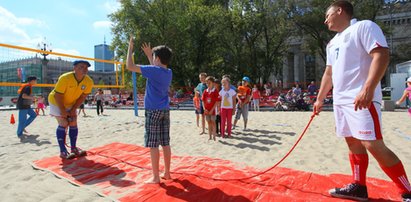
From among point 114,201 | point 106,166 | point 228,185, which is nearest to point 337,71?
point 228,185

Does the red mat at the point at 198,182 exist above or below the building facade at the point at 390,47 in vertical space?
below

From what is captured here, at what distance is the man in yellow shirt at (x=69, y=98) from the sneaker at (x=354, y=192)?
3934mm

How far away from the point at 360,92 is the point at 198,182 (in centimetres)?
199

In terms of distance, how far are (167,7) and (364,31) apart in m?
28.2

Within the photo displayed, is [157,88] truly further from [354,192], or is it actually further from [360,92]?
[354,192]

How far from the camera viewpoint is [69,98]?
4.36 metres

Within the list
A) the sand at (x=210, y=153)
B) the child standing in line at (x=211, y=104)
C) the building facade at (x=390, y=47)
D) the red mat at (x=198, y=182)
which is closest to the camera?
the red mat at (x=198, y=182)

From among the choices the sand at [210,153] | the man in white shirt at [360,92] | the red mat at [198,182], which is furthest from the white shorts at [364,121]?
the sand at [210,153]

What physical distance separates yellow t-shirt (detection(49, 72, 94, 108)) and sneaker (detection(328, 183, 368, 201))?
3.96m

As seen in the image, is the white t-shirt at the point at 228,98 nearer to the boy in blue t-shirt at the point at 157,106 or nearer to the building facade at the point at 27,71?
the boy in blue t-shirt at the point at 157,106

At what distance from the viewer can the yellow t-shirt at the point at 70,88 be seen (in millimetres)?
4172

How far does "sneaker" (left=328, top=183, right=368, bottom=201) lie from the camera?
2568mm

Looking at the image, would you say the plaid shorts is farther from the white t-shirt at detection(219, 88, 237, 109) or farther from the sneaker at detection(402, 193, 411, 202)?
the white t-shirt at detection(219, 88, 237, 109)

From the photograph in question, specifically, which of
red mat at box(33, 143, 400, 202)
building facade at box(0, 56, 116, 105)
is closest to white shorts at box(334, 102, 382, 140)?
red mat at box(33, 143, 400, 202)
